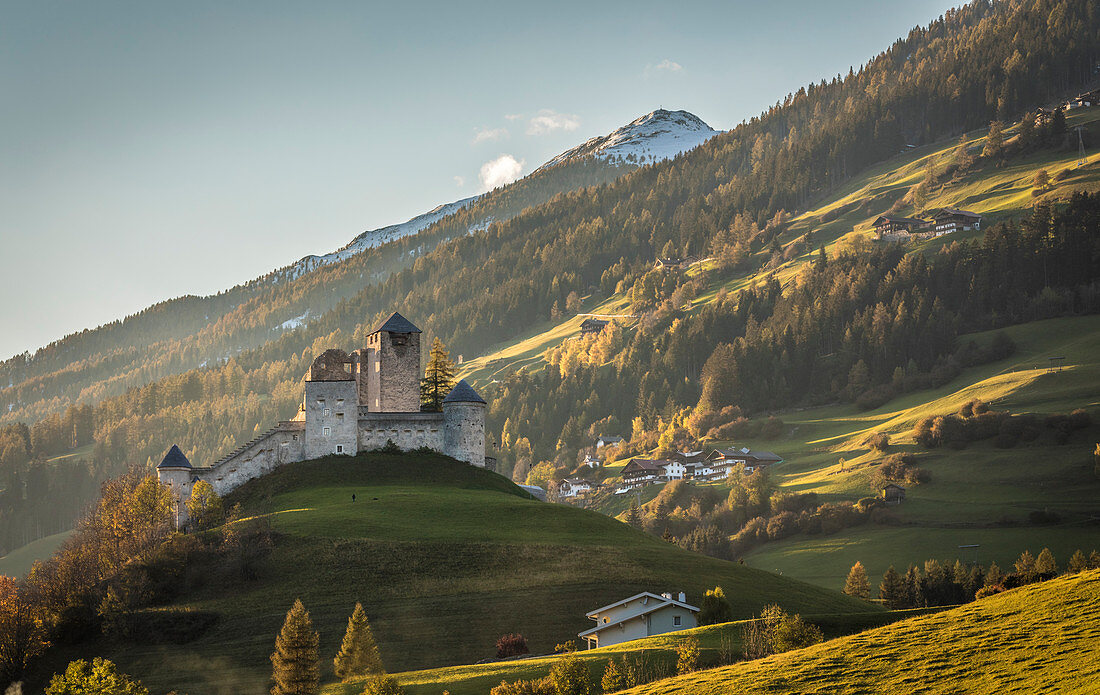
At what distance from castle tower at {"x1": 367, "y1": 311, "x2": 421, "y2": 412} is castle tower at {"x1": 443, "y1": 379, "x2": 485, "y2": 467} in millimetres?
7393

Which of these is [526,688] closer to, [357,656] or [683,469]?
[357,656]

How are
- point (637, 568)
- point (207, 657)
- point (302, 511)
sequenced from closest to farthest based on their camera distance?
point (207, 657) < point (637, 568) < point (302, 511)

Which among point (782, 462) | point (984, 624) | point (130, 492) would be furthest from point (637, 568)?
point (782, 462)

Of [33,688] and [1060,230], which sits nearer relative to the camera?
[33,688]

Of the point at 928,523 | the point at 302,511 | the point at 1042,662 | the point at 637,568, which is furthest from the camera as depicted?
the point at 928,523

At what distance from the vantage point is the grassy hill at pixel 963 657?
31.6 metres

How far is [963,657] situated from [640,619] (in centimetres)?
2146

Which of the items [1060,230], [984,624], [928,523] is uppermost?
[1060,230]

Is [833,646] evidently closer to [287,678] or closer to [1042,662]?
[1042,662]

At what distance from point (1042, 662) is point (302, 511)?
189 feet

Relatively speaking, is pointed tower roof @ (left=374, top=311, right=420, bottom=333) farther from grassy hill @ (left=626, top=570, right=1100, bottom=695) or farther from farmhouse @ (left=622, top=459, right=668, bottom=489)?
farmhouse @ (left=622, top=459, right=668, bottom=489)

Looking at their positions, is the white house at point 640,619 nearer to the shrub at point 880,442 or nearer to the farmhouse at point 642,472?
the shrub at point 880,442

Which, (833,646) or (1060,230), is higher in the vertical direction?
(1060,230)

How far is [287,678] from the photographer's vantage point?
48.9 meters
